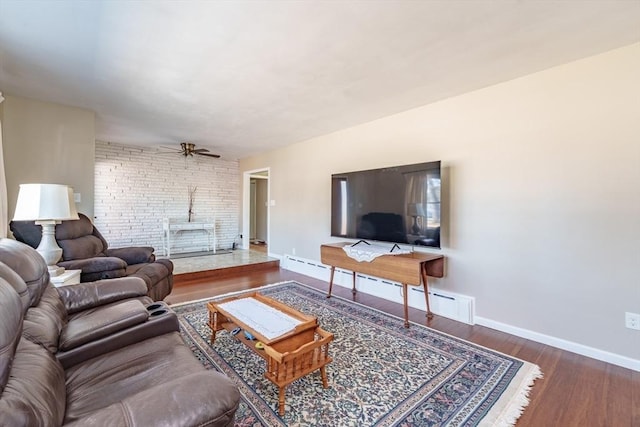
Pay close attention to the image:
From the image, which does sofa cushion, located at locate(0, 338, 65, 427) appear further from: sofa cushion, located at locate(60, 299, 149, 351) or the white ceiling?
the white ceiling

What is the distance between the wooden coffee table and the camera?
1.58 m

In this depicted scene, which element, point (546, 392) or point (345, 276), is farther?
point (345, 276)

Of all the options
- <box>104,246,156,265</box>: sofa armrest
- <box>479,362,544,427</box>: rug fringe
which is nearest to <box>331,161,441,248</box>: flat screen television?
<box>479,362,544,427</box>: rug fringe

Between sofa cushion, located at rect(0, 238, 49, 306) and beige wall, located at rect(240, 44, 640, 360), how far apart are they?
3169 mm

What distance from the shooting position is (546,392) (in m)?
1.77

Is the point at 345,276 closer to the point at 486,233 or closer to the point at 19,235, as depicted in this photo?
the point at 486,233

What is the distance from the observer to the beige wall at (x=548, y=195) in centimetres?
207

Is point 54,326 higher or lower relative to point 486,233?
lower

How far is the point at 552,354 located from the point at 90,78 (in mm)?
4554

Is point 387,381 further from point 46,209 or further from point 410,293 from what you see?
point 46,209

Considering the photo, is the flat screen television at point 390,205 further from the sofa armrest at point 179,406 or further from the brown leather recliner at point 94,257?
the sofa armrest at point 179,406

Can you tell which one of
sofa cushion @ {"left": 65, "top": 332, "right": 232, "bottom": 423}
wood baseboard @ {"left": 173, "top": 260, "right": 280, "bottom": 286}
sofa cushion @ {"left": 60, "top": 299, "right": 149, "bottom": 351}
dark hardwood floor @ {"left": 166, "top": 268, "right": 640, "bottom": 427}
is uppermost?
sofa cushion @ {"left": 60, "top": 299, "right": 149, "bottom": 351}

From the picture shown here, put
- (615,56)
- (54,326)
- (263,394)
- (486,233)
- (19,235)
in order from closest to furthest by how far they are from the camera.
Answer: (54,326), (263,394), (615,56), (19,235), (486,233)

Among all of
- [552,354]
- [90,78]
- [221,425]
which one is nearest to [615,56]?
[552,354]
